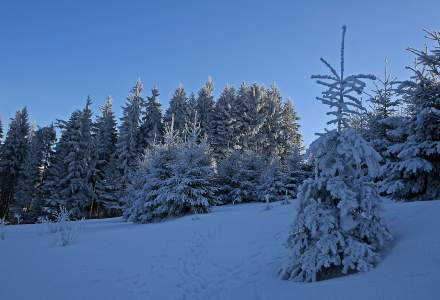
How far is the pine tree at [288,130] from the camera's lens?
4666 cm

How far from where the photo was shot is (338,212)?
20.1ft

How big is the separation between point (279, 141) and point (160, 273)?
40362 mm

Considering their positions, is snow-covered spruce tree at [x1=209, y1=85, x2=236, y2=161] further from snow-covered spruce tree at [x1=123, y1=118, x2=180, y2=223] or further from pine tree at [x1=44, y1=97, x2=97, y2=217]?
snow-covered spruce tree at [x1=123, y1=118, x2=180, y2=223]

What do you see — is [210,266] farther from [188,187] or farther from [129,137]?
[129,137]

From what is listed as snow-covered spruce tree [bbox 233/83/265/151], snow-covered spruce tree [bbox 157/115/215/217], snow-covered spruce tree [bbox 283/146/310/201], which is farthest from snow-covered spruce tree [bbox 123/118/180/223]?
snow-covered spruce tree [bbox 233/83/265/151]

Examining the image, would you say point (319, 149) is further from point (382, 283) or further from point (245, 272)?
point (245, 272)

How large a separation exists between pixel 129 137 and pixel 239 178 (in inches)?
718

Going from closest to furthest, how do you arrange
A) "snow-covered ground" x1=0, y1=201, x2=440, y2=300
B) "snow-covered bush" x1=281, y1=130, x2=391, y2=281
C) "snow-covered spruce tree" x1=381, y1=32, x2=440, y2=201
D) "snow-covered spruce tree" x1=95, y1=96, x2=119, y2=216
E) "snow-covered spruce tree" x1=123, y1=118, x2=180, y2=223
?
"snow-covered ground" x1=0, y1=201, x2=440, y2=300, "snow-covered bush" x1=281, y1=130, x2=391, y2=281, "snow-covered spruce tree" x1=381, y1=32, x2=440, y2=201, "snow-covered spruce tree" x1=123, y1=118, x2=180, y2=223, "snow-covered spruce tree" x1=95, y1=96, x2=119, y2=216

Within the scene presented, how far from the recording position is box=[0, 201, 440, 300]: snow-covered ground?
5207mm

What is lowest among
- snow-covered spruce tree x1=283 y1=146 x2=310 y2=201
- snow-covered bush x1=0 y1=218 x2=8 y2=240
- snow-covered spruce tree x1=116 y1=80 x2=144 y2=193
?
snow-covered bush x1=0 y1=218 x2=8 y2=240

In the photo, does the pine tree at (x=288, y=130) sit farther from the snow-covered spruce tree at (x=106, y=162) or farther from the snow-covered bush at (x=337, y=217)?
the snow-covered bush at (x=337, y=217)

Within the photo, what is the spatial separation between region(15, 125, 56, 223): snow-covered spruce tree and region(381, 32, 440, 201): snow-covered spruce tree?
36930 mm

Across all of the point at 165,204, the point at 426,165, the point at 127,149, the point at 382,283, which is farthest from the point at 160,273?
the point at 127,149

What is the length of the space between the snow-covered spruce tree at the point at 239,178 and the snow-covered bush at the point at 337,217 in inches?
797
